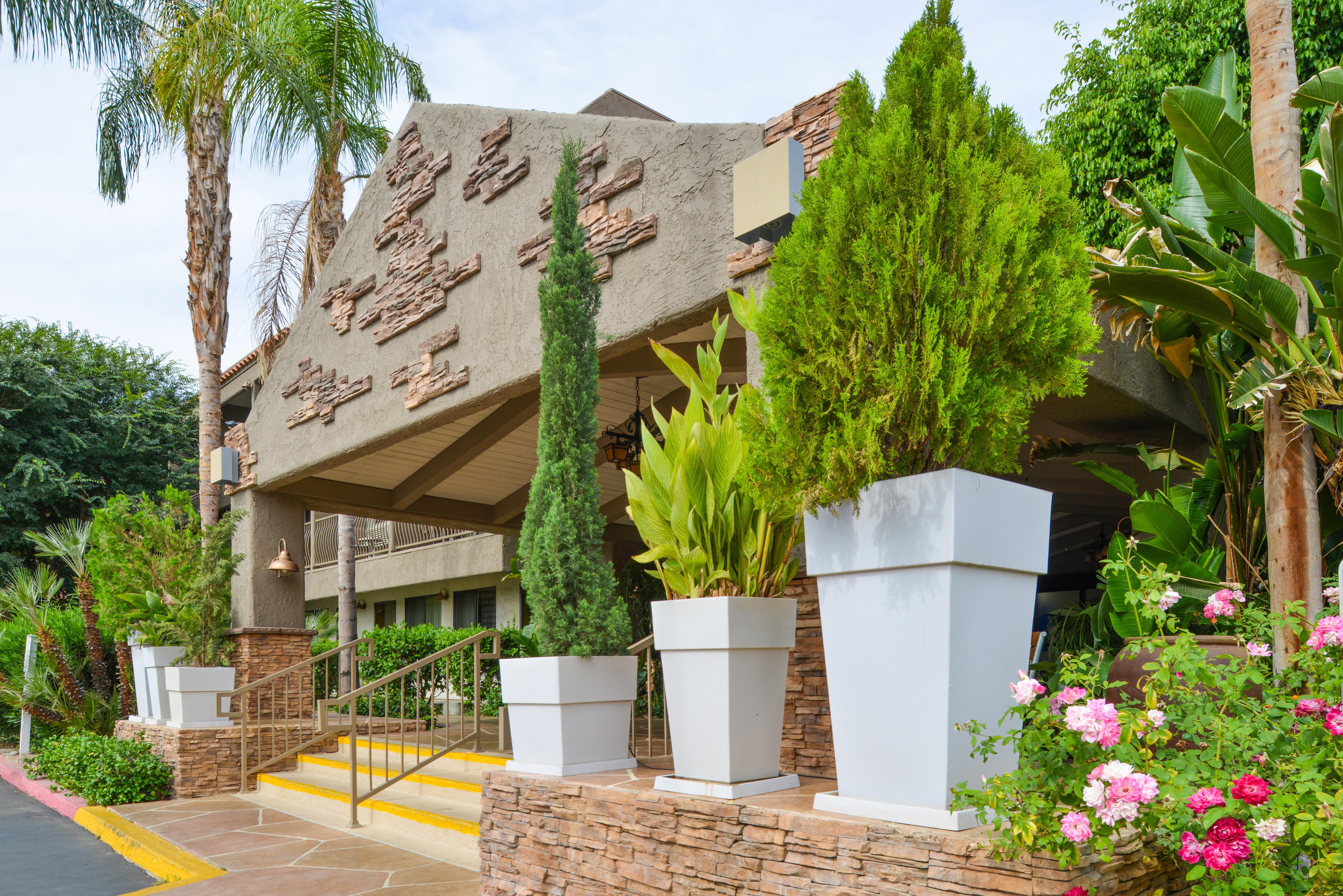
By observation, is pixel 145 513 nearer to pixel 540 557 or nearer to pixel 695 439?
pixel 540 557

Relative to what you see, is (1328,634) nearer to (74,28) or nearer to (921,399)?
(921,399)

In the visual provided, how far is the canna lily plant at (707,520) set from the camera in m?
3.81

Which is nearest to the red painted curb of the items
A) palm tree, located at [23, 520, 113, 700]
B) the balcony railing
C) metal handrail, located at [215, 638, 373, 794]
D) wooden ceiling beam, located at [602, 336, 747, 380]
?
palm tree, located at [23, 520, 113, 700]

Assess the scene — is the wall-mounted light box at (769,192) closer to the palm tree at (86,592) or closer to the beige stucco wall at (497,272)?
the beige stucco wall at (497,272)

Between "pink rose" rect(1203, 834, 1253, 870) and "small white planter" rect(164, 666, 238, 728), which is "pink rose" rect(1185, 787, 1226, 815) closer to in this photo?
"pink rose" rect(1203, 834, 1253, 870)

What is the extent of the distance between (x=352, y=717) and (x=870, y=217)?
510 centimetres

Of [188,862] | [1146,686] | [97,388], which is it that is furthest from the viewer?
[97,388]

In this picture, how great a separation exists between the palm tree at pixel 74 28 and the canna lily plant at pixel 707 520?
1348 cm

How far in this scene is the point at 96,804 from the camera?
8.38 m

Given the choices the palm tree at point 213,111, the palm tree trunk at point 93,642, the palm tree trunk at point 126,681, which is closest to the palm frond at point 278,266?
the palm tree at point 213,111

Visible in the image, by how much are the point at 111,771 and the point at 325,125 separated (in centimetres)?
881

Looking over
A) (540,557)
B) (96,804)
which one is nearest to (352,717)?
(540,557)

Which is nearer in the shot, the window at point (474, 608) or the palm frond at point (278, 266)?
the palm frond at point (278, 266)

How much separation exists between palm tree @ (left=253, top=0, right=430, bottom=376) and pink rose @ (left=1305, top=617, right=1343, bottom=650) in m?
12.1
